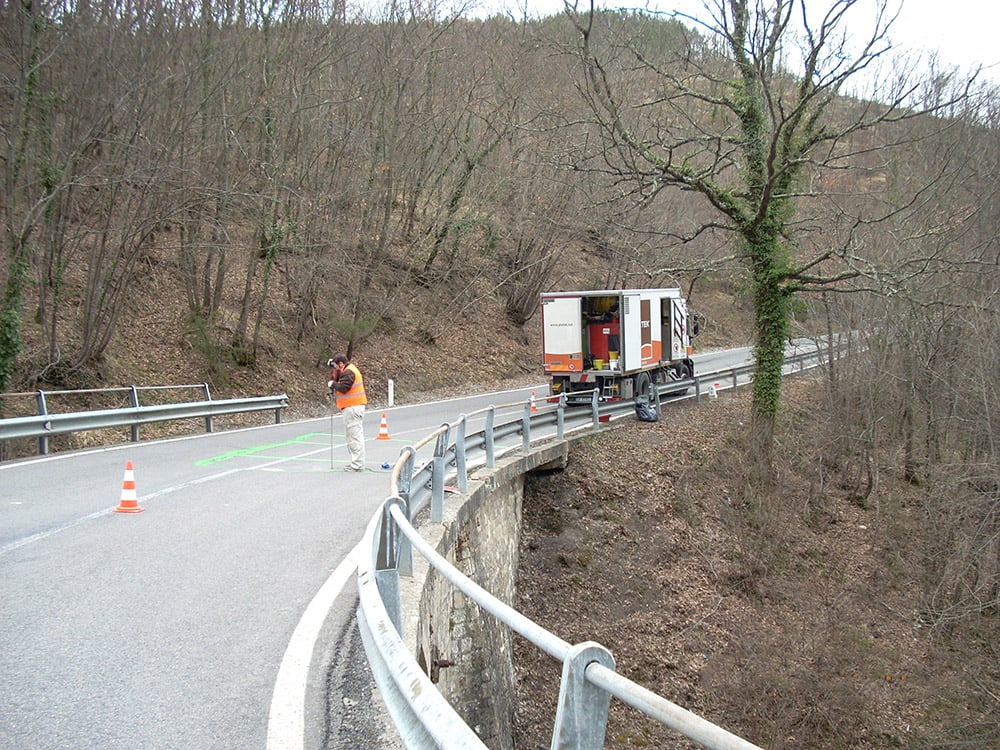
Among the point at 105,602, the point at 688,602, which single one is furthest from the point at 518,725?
the point at 105,602

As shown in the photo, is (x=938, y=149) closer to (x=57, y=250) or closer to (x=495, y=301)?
(x=495, y=301)

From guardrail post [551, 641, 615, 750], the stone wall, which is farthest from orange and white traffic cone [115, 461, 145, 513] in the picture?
guardrail post [551, 641, 615, 750]

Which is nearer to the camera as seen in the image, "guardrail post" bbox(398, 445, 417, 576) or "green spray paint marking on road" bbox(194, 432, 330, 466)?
"guardrail post" bbox(398, 445, 417, 576)

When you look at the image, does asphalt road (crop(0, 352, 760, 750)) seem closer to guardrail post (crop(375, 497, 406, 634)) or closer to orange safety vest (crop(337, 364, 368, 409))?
guardrail post (crop(375, 497, 406, 634))

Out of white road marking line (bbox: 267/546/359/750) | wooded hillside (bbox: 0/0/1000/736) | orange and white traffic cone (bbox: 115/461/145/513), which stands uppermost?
wooded hillside (bbox: 0/0/1000/736)

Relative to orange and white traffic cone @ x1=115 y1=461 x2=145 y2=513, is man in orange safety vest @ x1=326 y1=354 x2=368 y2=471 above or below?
above

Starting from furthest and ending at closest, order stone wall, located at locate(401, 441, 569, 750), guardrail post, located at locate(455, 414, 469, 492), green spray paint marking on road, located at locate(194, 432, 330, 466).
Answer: green spray paint marking on road, located at locate(194, 432, 330, 466) < guardrail post, located at locate(455, 414, 469, 492) < stone wall, located at locate(401, 441, 569, 750)

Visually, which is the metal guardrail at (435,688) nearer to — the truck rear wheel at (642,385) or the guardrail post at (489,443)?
the guardrail post at (489,443)

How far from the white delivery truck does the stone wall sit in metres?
6.76

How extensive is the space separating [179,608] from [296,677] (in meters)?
1.70

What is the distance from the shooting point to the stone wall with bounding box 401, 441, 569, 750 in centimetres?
649

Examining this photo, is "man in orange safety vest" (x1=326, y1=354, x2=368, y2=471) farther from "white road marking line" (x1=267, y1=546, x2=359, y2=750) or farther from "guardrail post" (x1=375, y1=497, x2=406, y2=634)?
"guardrail post" (x1=375, y1=497, x2=406, y2=634)

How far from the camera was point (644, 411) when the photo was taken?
2225 cm

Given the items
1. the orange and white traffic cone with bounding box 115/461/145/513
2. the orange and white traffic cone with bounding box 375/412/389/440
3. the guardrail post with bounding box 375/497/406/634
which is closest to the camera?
the guardrail post with bounding box 375/497/406/634
